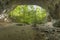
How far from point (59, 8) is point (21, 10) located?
333 cm

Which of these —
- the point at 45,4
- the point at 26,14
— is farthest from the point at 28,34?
the point at 26,14

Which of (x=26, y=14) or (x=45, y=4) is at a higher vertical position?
(x=45, y=4)

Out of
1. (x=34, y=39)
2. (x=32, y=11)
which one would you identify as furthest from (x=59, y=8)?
(x=34, y=39)

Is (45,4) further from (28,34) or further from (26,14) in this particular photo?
(28,34)

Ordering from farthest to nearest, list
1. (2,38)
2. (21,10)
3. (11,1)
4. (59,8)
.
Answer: (21,10) < (59,8) < (11,1) < (2,38)

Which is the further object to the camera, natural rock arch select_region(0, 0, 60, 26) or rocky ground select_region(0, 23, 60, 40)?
natural rock arch select_region(0, 0, 60, 26)

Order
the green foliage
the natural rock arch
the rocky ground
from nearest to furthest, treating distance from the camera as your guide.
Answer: the rocky ground, the natural rock arch, the green foliage

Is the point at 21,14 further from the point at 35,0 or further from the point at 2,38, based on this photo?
the point at 2,38

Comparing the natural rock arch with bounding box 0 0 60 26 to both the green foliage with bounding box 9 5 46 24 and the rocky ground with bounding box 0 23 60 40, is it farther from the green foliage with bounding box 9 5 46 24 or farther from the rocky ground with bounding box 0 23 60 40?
the rocky ground with bounding box 0 23 60 40

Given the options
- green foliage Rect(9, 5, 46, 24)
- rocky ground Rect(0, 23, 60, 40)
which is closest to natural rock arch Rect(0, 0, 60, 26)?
green foliage Rect(9, 5, 46, 24)

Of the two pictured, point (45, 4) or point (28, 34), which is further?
point (45, 4)

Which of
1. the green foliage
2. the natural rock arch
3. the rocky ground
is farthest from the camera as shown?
the green foliage

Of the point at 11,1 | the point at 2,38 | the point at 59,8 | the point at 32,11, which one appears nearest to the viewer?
the point at 2,38

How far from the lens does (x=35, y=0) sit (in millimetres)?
6484
